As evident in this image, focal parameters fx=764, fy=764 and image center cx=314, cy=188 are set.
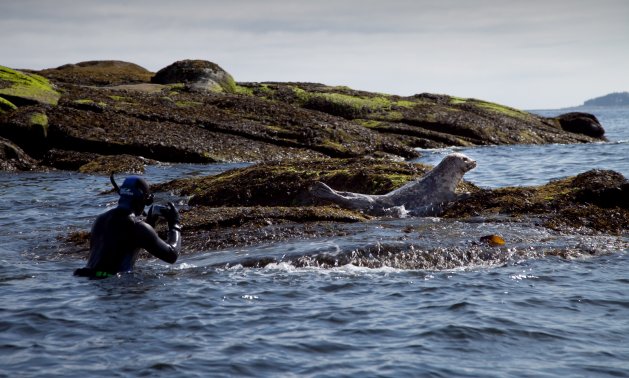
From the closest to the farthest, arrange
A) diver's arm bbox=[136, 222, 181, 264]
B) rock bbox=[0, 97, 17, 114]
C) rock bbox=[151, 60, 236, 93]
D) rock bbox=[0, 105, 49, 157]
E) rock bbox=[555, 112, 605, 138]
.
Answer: diver's arm bbox=[136, 222, 181, 264] → rock bbox=[0, 105, 49, 157] → rock bbox=[0, 97, 17, 114] → rock bbox=[151, 60, 236, 93] → rock bbox=[555, 112, 605, 138]

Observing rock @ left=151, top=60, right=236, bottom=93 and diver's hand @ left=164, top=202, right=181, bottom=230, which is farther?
rock @ left=151, top=60, right=236, bottom=93

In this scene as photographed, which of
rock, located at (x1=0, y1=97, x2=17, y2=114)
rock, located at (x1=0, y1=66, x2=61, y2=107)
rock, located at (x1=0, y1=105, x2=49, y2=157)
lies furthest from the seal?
rock, located at (x1=0, y1=66, x2=61, y2=107)

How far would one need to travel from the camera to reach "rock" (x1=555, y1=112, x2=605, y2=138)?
50.2 meters

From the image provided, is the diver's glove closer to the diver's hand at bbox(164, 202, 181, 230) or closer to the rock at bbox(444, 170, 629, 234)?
the diver's hand at bbox(164, 202, 181, 230)

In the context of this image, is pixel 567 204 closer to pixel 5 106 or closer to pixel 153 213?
pixel 153 213

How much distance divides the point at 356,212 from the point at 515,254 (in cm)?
404

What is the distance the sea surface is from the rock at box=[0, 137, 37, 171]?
48.4ft

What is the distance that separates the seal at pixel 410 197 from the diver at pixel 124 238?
5.27 m

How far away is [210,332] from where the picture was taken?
8.55 metres

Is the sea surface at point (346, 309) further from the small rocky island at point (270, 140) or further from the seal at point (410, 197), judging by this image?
the small rocky island at point (270, 140)

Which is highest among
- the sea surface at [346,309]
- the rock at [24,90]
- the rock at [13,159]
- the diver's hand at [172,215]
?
the rock at [24,90]

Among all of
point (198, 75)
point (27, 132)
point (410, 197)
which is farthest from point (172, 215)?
point (198, 75)

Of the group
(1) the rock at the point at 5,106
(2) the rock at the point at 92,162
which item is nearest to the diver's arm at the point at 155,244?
(2) the rock at the point at 92,162

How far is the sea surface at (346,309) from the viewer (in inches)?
301
